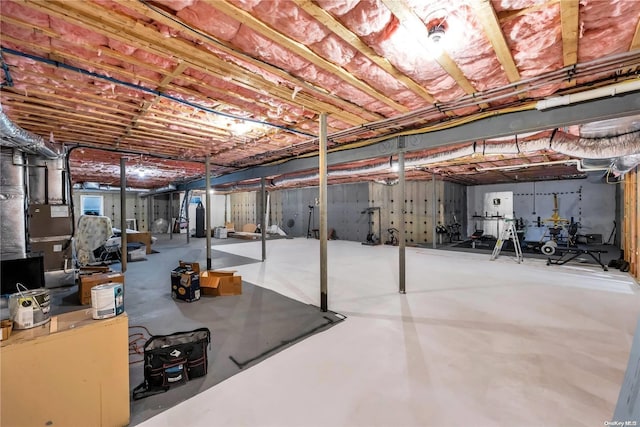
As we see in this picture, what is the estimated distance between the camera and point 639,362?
52.9 inches

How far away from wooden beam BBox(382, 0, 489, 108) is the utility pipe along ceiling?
1 centimetres

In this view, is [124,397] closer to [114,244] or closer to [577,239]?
[114,244]

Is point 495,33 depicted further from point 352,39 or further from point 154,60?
point 154,60

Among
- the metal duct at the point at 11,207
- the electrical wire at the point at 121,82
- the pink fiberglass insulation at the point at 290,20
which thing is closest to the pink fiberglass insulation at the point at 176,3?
the pink fiberglass insulation at the point at 290,20

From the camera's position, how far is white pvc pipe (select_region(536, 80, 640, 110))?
2502 millimetres

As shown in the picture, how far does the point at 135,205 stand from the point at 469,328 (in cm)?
1679

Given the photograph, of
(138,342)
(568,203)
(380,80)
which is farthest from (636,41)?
(568,203)

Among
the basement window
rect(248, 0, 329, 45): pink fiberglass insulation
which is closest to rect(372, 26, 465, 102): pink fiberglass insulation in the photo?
rect(248, 0, 329, 45): pink fiberglass insulation

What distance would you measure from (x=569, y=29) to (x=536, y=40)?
20cm

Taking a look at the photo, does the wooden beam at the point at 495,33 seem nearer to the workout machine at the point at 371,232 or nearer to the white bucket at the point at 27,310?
the white bucket at the point at 27,310

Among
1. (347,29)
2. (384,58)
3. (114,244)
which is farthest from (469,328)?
(114,244)

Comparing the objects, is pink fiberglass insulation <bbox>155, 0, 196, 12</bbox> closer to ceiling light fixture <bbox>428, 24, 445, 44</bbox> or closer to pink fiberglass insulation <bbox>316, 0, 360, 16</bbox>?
pink fiberglass insulation <bbox>316, 0, 360, 16</bbox>

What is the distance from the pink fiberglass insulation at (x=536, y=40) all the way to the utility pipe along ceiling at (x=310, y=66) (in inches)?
0.5

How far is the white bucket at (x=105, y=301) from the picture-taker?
1620mm
